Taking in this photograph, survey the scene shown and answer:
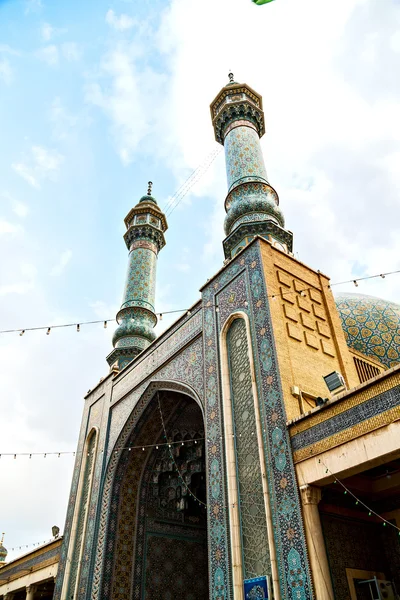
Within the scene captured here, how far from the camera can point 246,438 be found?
194 inches

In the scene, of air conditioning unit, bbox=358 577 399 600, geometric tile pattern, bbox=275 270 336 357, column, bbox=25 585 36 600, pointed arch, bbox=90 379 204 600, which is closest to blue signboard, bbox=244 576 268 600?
air conditioning unit, bbox=358 577 399 600

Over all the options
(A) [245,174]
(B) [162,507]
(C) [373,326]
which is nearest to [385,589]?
(B) [162,507]

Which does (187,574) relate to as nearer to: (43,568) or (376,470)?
(43,568)

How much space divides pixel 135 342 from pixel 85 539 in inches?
149

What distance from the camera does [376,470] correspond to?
15.4ft

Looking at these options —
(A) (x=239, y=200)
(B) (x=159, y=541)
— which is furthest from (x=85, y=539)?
(A) (x=239, y=200)

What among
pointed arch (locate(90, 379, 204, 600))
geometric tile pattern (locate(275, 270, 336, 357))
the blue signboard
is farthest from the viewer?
pointed arch (locate(90, 379, 204, 600))

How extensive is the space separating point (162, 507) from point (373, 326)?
15.9 feet

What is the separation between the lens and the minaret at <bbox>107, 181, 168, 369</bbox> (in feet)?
32.6

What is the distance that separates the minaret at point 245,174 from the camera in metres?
7.32

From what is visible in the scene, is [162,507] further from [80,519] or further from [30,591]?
[30,591]

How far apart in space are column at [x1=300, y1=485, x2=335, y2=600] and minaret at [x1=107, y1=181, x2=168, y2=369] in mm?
6185

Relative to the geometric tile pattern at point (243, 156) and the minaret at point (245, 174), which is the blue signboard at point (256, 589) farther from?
the geometric tile pattern at point (243, 156)

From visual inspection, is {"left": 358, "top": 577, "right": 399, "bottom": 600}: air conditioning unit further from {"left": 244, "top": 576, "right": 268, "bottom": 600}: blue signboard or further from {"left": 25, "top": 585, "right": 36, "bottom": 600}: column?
{"left": 25, "top": 585, "right": 36, "bottom": 600}: column
